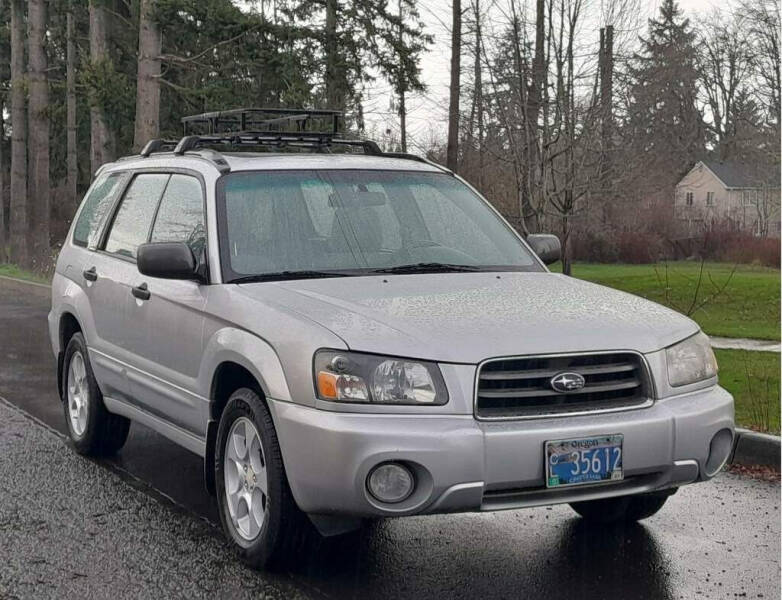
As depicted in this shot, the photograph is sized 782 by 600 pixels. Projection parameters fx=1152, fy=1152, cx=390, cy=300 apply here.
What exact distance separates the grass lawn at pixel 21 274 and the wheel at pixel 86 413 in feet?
62.3

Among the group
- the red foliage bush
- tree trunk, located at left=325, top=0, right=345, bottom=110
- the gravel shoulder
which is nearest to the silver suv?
the gravel shoulder

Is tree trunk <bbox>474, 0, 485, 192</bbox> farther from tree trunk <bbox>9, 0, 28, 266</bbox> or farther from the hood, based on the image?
tree trunk <bbox>9, 0, 28, 266</bbox>

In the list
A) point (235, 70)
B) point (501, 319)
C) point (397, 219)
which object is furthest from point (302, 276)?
point (235, 70)

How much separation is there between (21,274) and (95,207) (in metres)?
23.2

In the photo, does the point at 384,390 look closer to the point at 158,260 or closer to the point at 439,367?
the point at 439,367

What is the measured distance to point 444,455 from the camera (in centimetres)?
431

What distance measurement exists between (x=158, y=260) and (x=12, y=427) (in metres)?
3.40

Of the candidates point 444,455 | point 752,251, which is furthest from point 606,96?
point 752,251

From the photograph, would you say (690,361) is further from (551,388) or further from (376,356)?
(376,356)

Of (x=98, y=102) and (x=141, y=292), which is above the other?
(x=98, y=102)

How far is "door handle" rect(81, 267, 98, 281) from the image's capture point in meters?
6.92

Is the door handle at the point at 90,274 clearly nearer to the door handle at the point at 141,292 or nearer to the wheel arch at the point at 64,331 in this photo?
the wheel arch at the point at 64,331

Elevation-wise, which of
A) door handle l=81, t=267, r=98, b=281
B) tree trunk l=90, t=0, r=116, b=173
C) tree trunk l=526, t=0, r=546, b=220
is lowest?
door handle l=81, t=267, r=98, b=281

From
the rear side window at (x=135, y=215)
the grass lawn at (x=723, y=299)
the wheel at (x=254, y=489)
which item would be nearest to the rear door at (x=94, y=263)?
the rear side window at (x=135, y=215)
